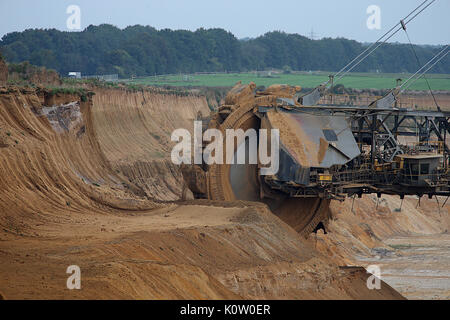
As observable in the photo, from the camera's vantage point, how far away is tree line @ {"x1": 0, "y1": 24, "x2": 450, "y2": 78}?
105m

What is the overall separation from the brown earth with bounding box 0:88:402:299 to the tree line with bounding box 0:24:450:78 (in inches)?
2507

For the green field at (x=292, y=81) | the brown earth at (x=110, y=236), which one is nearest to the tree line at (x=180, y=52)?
the green field at (x=292, y=81)

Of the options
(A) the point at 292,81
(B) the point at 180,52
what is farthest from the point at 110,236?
(B) the point at 180,52

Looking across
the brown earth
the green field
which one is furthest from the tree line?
the brown earth

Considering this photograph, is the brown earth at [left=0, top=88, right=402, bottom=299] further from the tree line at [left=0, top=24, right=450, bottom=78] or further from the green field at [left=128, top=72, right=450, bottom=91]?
the tree line at [left=0, top=24, right=450, bottom=78]

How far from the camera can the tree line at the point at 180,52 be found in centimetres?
10525

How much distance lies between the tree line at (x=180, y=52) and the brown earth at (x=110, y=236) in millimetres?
63671

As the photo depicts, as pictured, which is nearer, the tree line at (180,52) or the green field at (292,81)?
the green field at (292,81)

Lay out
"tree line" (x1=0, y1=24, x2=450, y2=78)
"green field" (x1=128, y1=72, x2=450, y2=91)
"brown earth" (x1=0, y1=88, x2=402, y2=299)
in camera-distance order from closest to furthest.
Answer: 1. "brown earth" (x1=0, y1=88, x2=402, y2=299)
2. "green field" (x1=128, y1=72, x2=450, y2=91)
3. "tree line" (x1=0, y1=24, x2=450, y2=78)

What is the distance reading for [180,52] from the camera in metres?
123

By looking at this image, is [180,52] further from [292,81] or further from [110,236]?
[110,236]

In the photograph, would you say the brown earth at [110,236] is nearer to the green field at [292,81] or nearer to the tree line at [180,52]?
the green field at [292,81]

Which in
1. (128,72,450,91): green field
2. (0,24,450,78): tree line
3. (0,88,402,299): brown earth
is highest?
(0,24,450,78): tree line
